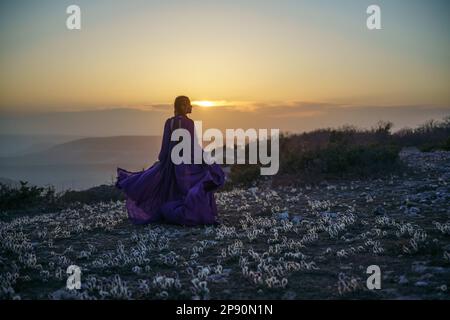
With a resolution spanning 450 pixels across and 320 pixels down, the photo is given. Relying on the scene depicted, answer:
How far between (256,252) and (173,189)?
4.04m

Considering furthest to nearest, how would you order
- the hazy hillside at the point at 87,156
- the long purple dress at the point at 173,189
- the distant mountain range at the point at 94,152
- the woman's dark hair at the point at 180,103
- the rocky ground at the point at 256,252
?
the distant mountain range at the point at 94,152 → the hazy hillside at the point at 87,156 → the woman's dark hair at the point at 180,103 → the long purple dress at the point at 173,189 → the rocky ground at the point at 256,252

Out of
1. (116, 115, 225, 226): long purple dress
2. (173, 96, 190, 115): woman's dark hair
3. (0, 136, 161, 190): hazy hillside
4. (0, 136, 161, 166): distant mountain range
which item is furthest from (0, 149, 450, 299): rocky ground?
(0, 136, 161, 166): distant mountain range

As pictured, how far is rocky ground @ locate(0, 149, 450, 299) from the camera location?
20.4ft

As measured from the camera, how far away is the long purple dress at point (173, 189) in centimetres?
1111

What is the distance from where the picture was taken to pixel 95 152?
66.3 metres

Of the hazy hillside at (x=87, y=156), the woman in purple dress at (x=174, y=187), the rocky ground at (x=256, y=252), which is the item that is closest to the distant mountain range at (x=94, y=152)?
the hazy hillside at (x=87, y=156)

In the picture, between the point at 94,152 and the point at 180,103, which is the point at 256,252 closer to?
the point at 180,103

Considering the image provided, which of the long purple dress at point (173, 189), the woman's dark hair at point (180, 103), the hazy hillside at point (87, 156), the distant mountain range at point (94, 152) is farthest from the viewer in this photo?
the distant mountain range at point (94, 152)

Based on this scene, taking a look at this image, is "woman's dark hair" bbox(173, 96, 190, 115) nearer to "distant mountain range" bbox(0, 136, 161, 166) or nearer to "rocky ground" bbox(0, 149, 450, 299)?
"rocky ground" bbox(0, 149, 450, 299)

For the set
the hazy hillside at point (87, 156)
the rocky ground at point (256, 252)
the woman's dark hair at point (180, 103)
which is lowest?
the hazy hillside at point (87, 156)

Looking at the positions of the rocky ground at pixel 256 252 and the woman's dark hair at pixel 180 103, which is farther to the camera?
the woman's dark hair at pixel 180 103

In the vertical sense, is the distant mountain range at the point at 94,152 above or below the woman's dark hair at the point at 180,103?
below

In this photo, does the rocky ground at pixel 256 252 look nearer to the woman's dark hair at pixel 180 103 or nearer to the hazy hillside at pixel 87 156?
the woman's dark hair at pixel 180 103
